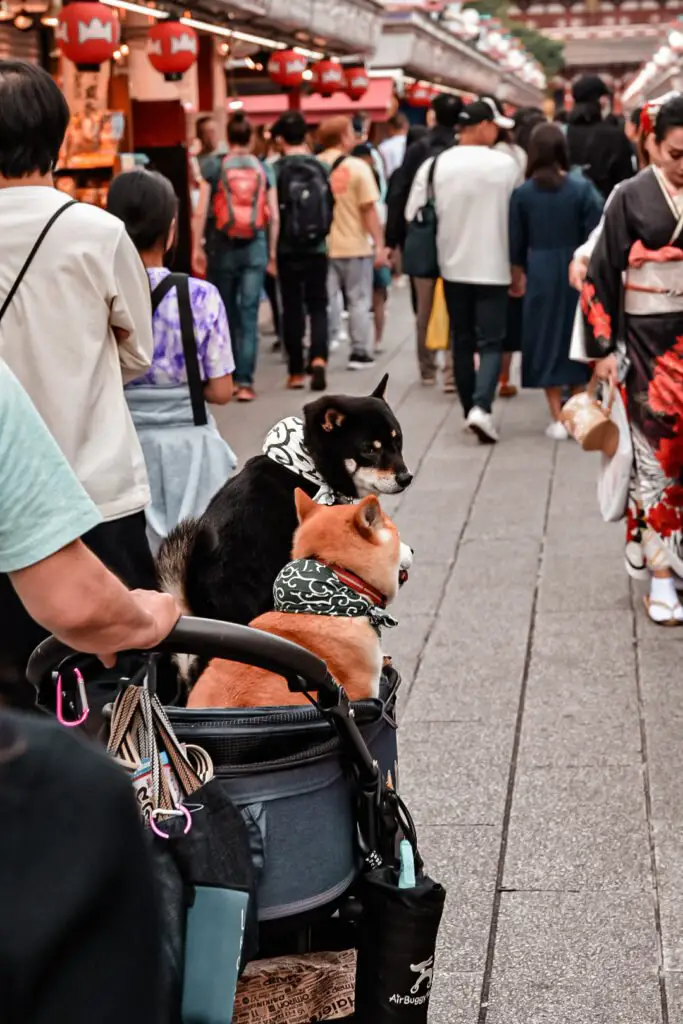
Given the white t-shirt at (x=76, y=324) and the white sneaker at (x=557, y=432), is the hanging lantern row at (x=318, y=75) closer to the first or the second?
A: the white sneaker at (x=557, y=432)

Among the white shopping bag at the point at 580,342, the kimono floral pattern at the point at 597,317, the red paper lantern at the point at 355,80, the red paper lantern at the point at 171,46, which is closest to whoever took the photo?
the kimono floral pattern at the point at 597,317

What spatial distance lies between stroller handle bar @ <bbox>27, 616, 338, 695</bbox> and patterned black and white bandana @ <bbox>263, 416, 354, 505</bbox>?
63.0 inches

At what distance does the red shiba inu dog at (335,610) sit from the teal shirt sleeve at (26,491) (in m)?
0.58

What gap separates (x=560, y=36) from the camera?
280ft

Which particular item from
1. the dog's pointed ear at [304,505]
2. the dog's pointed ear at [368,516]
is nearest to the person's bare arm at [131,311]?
the dog's pointed ear at [304,505]

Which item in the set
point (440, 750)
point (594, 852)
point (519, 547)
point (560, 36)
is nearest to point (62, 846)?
point (594, 852)

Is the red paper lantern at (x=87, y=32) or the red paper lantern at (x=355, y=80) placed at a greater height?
the red paper lantern at (x=87, y=32)

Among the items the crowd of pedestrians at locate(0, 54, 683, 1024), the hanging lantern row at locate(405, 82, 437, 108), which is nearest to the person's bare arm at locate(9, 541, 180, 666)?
the crowd of pedestrians at locate(0, 54, 683, 1024)

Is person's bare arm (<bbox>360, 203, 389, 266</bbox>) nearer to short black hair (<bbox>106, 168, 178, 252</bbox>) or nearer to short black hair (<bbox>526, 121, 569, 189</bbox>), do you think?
short black hair (<bbox>526, 121, 569, 189</bbox>)

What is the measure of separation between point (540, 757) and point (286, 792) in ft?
8.66

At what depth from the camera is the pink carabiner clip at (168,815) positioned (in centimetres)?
199

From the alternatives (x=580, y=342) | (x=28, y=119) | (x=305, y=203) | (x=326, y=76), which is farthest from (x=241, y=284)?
(x=326, y=76)

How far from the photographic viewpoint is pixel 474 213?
992cm

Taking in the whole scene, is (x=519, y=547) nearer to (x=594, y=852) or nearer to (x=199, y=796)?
(x=594, y=852)
